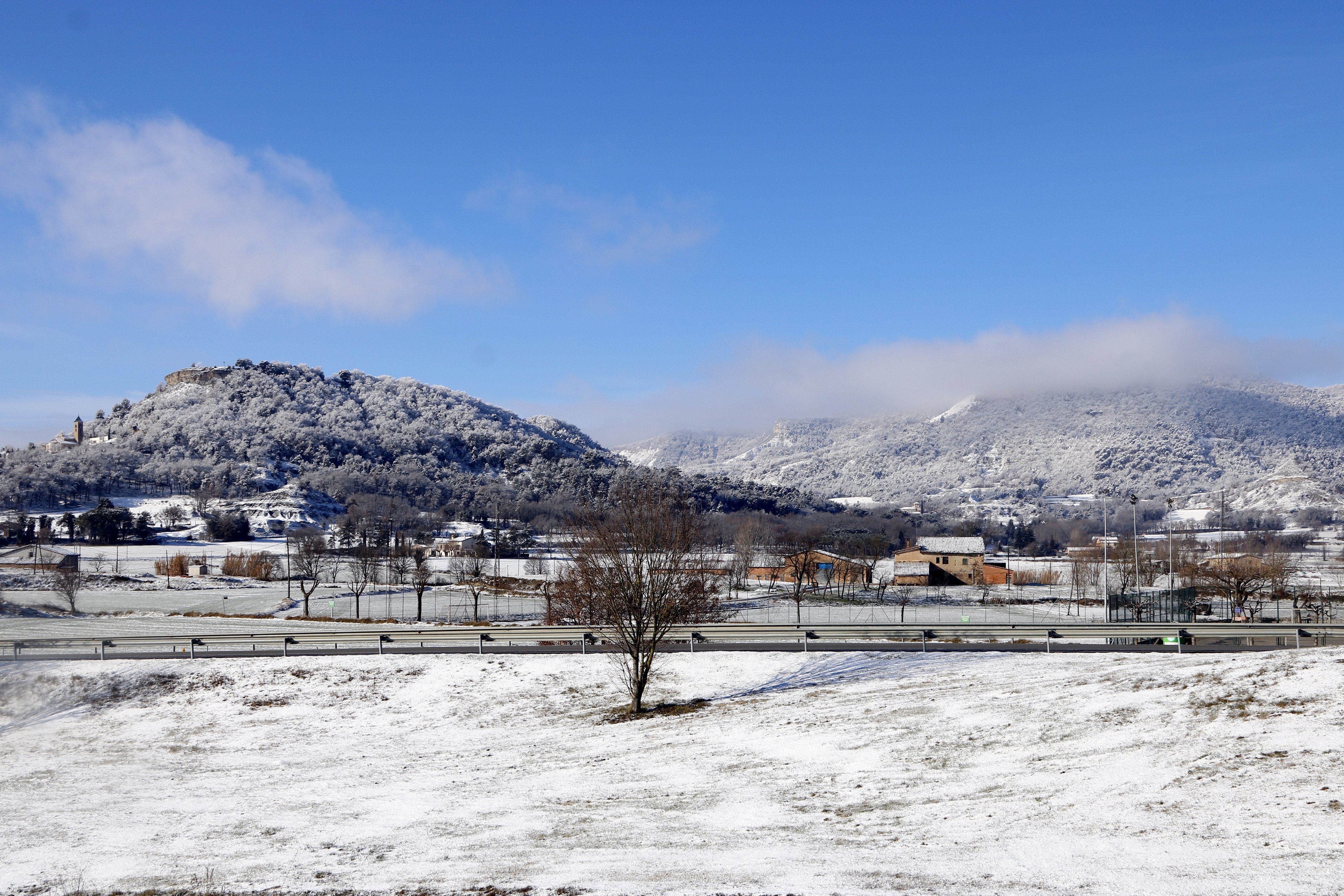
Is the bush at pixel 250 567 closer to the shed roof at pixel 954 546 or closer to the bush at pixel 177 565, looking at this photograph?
the bush at pixel 177 565

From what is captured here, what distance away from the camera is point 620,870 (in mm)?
12570

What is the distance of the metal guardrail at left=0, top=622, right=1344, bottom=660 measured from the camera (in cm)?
3494

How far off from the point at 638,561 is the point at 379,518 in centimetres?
17981

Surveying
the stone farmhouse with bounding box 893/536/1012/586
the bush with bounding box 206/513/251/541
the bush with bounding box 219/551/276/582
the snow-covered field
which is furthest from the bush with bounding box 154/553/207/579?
the stone farmhouse with bounding box 893/536/1012/586

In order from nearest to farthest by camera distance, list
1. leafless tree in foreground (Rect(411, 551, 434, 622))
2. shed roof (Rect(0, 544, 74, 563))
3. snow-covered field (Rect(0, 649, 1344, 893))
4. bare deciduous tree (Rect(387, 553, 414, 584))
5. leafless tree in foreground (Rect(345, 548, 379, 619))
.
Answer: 1. snow-covered field (Rect(0, 649, 1344, 893))
2. leafless tree in foreground (Rect(411, 551, 434, 622))
3. leafless tree in foreground (Rect(345, 548, 379, 619))
4. bare deciduous tree (Rect(387, 553, 414, 584))
5. shed roof (Rect(0, 544, 74, 563))

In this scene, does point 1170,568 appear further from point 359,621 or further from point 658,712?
point 359,621

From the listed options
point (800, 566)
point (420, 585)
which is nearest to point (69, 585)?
point (420, 585)

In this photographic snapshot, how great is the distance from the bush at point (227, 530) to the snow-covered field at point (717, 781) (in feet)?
469

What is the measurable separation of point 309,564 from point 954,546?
240 feet

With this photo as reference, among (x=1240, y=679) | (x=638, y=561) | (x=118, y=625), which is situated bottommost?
(x=118, y=625)

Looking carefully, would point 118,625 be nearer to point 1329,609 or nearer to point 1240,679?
point 1240,679

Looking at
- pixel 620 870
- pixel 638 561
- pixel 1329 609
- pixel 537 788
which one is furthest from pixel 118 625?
pixel 1329 609

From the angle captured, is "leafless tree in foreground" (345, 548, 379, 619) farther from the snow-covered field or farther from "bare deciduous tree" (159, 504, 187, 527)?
"bare deciduous tree" (159, 504, 187, 527)

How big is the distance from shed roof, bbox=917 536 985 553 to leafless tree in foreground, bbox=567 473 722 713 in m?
85.0
